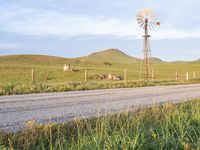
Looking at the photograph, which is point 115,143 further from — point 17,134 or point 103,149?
point 17,134

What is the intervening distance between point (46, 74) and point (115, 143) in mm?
69919

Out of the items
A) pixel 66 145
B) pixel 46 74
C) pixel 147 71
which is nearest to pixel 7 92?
pixel 66 145

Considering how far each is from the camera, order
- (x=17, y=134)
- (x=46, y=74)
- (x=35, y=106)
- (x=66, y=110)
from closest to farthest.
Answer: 1. (x=17, y=134)
2. (x=66, y=110)
3. (x=35, y=106)
4. (x=46, y=74)

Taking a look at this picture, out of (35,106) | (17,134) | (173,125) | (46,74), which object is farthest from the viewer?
(46,74)

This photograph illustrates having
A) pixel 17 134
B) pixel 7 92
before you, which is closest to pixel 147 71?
pixel 7 92

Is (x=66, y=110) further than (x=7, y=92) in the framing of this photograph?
No

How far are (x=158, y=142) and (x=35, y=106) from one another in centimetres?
866

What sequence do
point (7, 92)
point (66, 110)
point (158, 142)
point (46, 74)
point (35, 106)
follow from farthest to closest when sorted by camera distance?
point (46, 74) → point (7, 92) → point (35, 106) → point (66, 110) → point (158, 142)

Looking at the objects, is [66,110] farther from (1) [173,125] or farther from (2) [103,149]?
(2) [103,149]

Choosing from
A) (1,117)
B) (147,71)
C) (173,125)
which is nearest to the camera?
(173,125)

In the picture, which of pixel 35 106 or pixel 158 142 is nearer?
pixel 158 142

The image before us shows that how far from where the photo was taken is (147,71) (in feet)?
162

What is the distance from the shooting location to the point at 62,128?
9344mm

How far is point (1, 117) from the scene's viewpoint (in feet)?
39.5
